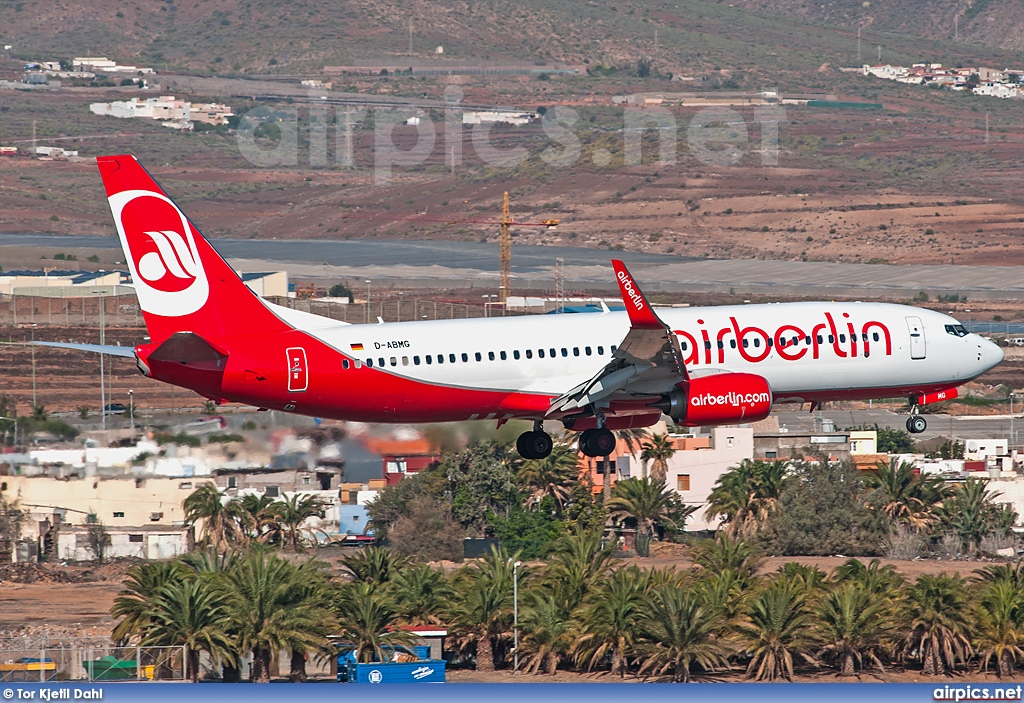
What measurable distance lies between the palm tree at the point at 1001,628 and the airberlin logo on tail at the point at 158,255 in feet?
109

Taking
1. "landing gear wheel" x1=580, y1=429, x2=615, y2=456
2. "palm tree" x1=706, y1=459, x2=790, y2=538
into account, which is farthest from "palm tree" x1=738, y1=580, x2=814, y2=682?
"palm tree" x1=706, y1=459, x2=790, y2=538

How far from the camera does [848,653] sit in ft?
213

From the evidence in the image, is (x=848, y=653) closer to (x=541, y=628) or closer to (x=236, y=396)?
(x=541, y=628)

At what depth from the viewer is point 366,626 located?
63.9 m

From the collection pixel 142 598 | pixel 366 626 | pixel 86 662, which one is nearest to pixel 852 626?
pixel 366 626

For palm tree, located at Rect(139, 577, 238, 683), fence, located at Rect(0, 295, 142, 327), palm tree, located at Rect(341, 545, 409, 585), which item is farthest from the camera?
fence, located at Rect(0, 295, 142, 327)

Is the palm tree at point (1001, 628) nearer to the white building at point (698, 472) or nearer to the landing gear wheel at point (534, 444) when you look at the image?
the landing gear wheel at point (534, 444)

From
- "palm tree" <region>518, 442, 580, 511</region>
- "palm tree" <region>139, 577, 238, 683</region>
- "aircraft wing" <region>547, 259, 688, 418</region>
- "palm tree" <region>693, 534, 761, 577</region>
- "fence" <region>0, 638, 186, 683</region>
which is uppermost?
"aircraft wing" <region>547, 259, 688, 418</region>

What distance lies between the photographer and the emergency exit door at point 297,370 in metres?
50.2

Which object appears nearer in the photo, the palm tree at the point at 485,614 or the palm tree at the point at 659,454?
the palm tree at the point at 485,614

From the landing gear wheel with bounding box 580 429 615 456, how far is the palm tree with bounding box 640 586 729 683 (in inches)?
456

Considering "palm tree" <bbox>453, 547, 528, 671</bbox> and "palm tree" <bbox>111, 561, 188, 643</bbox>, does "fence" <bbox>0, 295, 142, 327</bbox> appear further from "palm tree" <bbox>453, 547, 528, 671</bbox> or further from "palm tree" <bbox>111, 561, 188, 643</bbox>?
"palm tree" <bbox>453, 547, 528, 671</bbox>

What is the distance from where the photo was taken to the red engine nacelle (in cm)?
5269

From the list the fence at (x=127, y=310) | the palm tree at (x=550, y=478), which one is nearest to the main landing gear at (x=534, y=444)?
the palm tree at (x=550, y=478)
